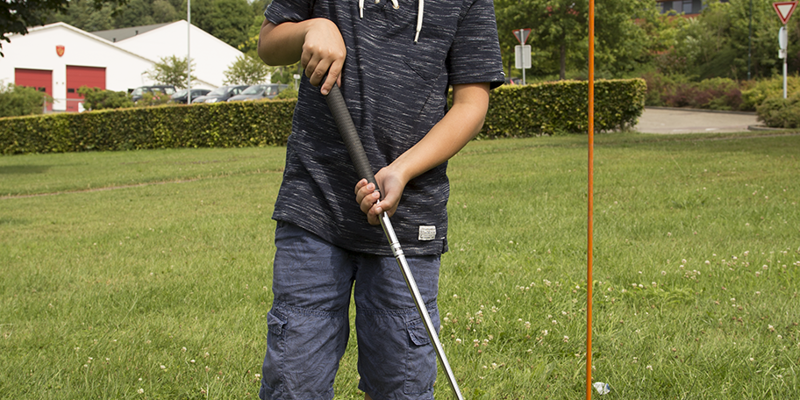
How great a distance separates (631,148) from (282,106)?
1086cm

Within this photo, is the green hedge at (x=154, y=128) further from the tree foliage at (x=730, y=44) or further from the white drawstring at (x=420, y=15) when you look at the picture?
the tree foliage at (x=730, y=44)

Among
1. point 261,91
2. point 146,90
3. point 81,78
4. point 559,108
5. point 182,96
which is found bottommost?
point 559,108

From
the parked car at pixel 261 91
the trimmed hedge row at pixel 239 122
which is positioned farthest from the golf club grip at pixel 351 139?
the parked car at pixel 261 91

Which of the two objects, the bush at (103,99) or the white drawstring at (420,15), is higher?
the bush at (103,99)

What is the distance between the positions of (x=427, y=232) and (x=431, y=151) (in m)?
0.24

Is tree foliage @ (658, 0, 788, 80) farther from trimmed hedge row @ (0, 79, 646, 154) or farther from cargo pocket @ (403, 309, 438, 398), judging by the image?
cargo pocket @ (403, 309, 438, 398)

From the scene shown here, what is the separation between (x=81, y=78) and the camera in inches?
2044

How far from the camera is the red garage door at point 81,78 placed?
168 feet

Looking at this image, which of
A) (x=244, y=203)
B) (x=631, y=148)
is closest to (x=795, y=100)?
(x=631, y=148)

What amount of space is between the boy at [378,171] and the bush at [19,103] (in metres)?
29.6

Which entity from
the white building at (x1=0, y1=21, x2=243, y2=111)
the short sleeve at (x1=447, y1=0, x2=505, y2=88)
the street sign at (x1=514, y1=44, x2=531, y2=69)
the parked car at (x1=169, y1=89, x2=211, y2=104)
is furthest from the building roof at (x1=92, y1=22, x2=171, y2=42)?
the short sleeve at (x1=447, y1=0, x2=505, y2=88)

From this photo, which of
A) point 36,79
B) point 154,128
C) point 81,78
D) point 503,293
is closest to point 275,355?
point 503,293

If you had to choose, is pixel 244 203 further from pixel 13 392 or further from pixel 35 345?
pixel 13 392

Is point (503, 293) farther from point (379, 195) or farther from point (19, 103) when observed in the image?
point (19, 103)
